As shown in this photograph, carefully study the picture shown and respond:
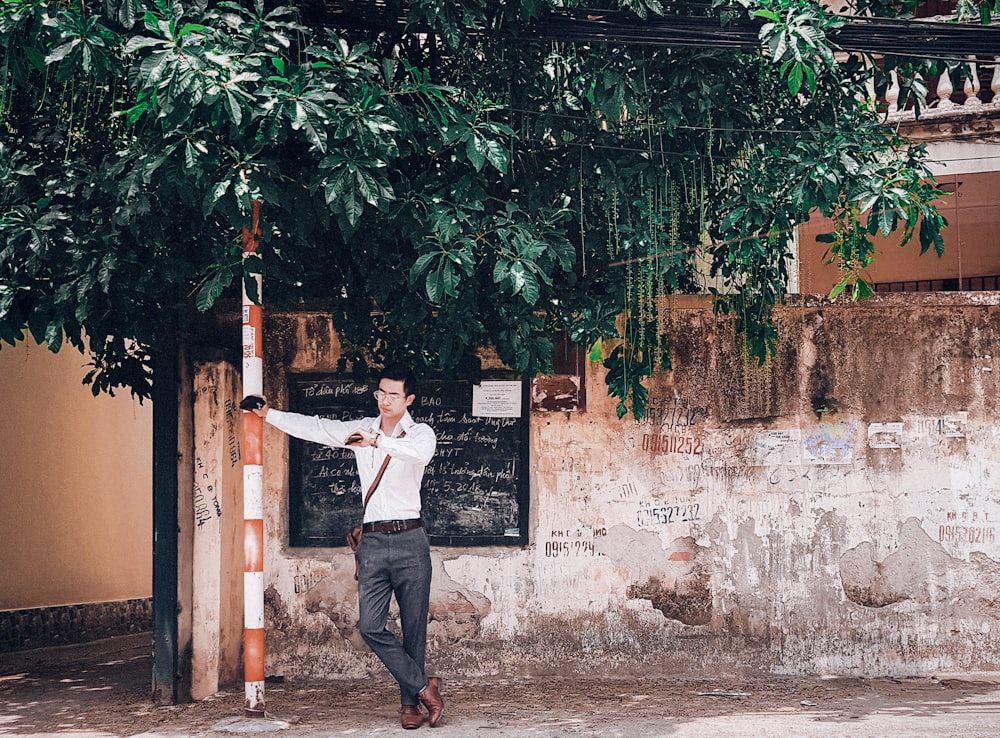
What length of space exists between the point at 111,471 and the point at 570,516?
5537 mm

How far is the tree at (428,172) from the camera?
5.15 metres

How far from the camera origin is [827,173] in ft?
19.5

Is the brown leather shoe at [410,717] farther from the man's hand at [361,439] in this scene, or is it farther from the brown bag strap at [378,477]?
the man's hand at [361,439]

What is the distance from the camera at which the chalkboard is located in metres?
7.21

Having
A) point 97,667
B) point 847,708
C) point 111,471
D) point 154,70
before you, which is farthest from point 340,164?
point 111,471

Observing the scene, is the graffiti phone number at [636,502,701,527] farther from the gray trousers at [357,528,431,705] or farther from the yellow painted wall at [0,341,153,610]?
the yellow painted wall at [0,341,153,610]

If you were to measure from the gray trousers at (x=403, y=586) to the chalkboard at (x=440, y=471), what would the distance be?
122cm

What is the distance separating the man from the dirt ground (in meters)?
0.33

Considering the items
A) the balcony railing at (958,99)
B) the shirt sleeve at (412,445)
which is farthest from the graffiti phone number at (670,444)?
the balcony railing at (958,99)

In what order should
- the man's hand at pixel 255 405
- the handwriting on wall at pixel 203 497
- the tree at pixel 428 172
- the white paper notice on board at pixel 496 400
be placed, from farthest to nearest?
the white paper notice on board at pixel 496 400 → the handwriting on wall at pixel 203 497 → the man's hand at pixel 255 405 → the tree at pixel 428 172

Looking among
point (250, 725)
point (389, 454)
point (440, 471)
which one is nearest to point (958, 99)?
point (440, 471)

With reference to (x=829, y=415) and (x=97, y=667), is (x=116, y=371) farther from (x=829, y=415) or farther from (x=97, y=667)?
(x=829, y=415)

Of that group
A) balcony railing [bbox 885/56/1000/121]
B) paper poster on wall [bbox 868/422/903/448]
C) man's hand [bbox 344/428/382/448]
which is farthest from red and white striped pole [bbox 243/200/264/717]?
balcony railing [bbox 885/56/1000/121]

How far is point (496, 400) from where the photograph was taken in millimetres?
7266
